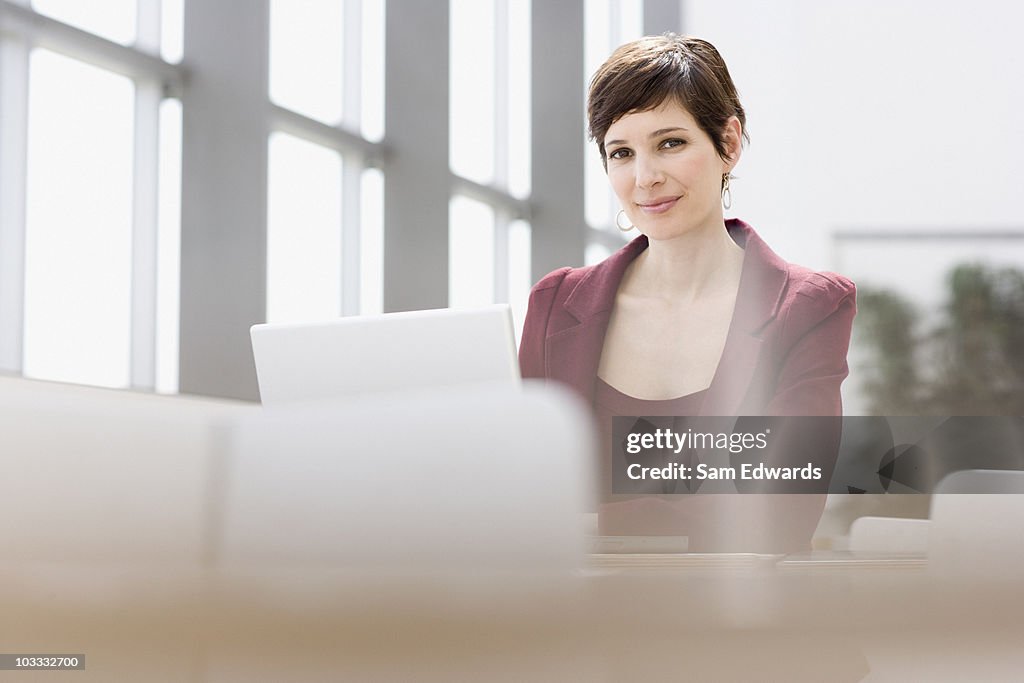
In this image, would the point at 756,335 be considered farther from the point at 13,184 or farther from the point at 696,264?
the point at 13,184

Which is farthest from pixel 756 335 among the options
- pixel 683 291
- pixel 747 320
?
pixel 683 291

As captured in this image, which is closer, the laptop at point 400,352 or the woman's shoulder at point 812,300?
the laptop at point 400,352

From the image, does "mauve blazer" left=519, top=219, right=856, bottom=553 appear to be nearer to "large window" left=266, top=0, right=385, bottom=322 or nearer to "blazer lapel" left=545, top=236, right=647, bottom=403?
"blazer lapel" left=545, top=236, right=647, bottom=403

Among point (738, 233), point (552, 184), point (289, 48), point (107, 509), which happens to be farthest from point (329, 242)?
point (107, 509)

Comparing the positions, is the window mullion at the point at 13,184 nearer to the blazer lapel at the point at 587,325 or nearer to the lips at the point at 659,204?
the blazer lapel at the point at 587,325

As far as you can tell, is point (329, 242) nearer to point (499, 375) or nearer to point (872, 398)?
point (872, 398)

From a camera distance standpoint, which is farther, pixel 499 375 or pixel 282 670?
pixel 499 375

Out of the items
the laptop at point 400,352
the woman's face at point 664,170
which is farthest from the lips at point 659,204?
the laptop at point 400,352

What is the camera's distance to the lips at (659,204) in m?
1.59

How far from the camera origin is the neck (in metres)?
1.60

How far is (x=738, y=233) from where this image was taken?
A: 5.30ft

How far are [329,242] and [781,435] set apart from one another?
73.5 inches

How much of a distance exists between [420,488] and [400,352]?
9.7 inches

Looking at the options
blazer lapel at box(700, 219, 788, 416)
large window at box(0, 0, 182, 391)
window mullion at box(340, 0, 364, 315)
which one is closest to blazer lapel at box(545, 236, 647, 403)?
blazer lapel at box(700, 219, 788, 416)
